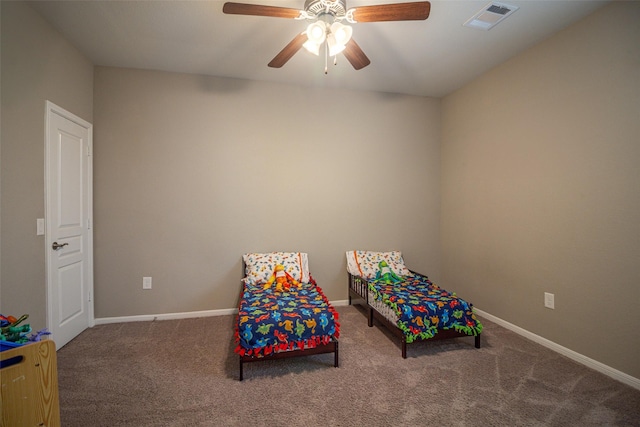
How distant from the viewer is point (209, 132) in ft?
10.8

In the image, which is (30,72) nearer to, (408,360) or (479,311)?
(408,360)

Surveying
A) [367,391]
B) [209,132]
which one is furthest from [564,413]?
[209,132]

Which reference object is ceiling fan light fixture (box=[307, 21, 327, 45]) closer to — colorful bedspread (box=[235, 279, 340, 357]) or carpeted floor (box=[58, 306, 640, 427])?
colorful bedspread (box=[235, 279, 340, 357])

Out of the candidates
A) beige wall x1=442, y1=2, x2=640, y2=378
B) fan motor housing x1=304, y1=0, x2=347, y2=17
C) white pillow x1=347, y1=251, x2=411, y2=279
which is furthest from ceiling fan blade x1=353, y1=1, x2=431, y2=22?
white pillow x1=347, y1=251, x2=411, y2=279

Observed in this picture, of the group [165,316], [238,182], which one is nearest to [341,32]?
[238,182]

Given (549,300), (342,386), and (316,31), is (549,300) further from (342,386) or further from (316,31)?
(316,31)

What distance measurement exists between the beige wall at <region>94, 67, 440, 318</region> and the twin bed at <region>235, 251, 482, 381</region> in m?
0.38

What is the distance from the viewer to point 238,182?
3379mm

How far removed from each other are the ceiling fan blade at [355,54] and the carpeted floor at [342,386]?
2.41 metres

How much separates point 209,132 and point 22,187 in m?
1.68

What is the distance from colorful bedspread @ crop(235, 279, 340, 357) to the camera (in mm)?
2113

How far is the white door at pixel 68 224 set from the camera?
7.85 ft

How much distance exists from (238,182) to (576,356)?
3.56 m

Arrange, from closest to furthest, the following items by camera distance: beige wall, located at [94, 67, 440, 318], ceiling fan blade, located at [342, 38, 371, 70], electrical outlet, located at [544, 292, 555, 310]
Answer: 1. ceiling fan blade, located at [342, 38, 371, 70]
2. electrical outlet, located at [544, 292, 555, 310]
3. beige wall, located at [94, 67, 440, 318]
